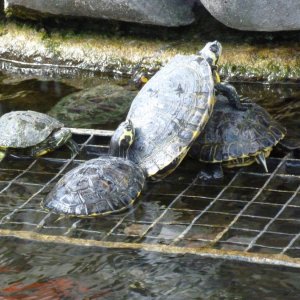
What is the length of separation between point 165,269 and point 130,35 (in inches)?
212

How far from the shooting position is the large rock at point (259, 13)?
9.33m

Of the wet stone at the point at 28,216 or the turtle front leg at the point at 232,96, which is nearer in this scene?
the wet stone at the point at 28,216

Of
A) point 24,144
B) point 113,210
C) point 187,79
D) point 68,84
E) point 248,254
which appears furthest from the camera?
point 68,84

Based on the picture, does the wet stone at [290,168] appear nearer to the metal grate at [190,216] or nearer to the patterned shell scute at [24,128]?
the metal grate at [190,216]

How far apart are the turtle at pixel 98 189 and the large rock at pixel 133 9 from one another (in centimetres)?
361

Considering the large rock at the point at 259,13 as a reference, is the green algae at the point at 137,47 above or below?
below

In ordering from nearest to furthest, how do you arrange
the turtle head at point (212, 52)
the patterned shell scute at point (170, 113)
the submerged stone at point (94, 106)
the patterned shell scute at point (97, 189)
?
1. the patterned shell scute at point (97, 189)
2. the patterned shell scute at point (170, 113)
3. the turtle head at point (212, 52)
4. the submerged stone at point (94, 106)

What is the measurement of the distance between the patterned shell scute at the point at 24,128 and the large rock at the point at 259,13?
2497 mm

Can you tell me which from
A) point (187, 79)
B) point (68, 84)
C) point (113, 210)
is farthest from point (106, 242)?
point (68, 84)

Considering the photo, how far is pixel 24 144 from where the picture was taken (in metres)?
7.80

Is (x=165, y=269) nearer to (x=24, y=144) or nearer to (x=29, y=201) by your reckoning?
(x=29, y=201)

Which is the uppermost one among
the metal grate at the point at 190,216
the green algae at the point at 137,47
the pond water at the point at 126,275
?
the green algae at the point at 137,47

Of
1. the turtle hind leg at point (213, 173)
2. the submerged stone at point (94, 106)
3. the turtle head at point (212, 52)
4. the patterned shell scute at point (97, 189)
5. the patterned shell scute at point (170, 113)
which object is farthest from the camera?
the submerged stone at point (94, 106)

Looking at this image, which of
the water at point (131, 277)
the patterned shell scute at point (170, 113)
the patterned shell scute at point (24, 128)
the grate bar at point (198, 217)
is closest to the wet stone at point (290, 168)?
the grate bar at point (198, 217)
